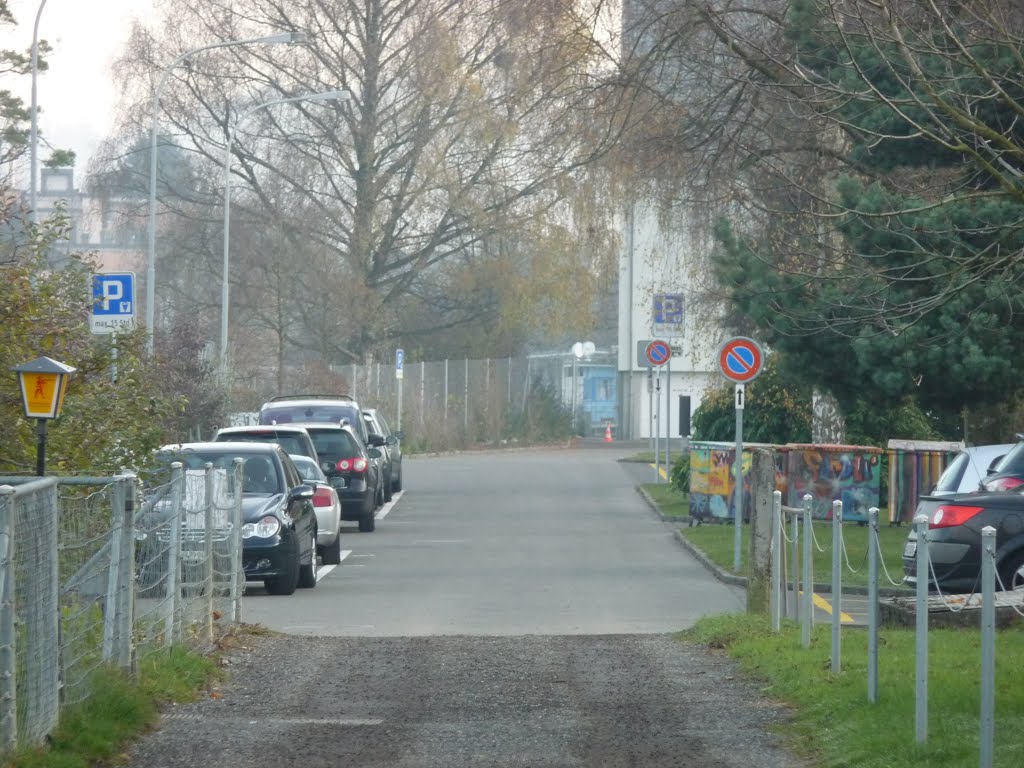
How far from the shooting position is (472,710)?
9281mm

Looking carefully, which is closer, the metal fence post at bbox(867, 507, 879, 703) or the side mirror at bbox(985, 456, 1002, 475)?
the metal fence post at bbox(867, 507, 879, 703)

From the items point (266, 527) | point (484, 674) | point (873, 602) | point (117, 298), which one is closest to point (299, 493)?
point (266, 527)

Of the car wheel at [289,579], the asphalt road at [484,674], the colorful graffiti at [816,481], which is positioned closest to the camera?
the asphalt road at [484,674]

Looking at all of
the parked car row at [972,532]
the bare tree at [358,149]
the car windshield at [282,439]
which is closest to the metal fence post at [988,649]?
the parked car row at [972,532]

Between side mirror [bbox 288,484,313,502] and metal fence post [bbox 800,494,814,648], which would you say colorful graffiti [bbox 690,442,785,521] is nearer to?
side mirror [bbox 288,484,313,502]

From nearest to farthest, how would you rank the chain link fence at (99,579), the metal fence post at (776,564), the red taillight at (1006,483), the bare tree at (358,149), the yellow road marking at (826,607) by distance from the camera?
the chain link fence at (99,579) → the metal fence post at (776,564) → the yellow road marking at (826,607) → the red taillight at (1006,483) → the bare tree at (358,149)

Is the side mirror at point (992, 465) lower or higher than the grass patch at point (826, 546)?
higher

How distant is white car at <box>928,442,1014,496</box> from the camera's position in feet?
52.4

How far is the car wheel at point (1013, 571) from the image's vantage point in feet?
47.0

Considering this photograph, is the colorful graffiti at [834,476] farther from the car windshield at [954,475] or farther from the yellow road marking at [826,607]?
the car windshield at [954,475]

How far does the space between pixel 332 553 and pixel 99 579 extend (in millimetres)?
11490

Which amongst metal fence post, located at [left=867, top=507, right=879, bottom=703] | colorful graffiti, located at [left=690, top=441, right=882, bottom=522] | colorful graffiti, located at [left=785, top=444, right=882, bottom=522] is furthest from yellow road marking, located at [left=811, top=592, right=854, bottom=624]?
colorful graffiti, located at [left=785, top=444, right=882, bottom=522]

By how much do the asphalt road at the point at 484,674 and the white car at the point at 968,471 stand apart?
7.81 feet

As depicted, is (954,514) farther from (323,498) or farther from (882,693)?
(323,498)
